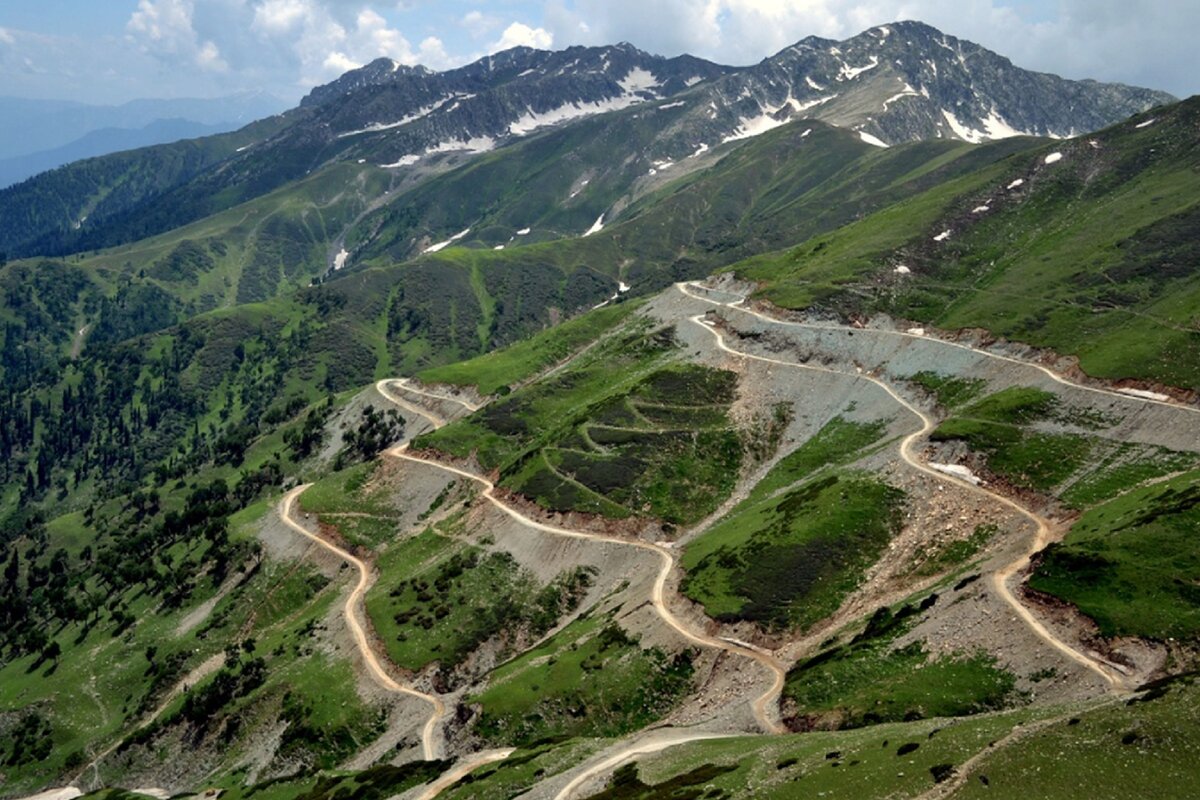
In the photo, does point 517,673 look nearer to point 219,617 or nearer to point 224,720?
point 224,720

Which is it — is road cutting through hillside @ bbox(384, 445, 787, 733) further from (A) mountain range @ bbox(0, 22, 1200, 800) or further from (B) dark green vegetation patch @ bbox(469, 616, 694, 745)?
(B) dark green vegetation patch @ bbox(469, 616, 694, 745)

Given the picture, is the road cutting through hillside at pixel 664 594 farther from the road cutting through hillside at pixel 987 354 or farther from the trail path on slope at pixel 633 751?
the road cutting through hillside at pixel 987 354

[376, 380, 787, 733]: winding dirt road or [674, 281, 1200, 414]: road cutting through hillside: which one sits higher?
[674, 281, 1200, 414]: road cutting through hillside

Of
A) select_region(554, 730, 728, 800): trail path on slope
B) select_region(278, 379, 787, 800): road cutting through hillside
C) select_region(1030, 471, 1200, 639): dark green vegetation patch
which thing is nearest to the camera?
select_region(554, 730, 728, 800): trail path on slope

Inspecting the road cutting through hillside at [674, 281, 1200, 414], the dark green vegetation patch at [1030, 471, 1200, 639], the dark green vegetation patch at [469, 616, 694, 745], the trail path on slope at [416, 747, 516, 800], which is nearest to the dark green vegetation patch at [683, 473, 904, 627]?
the dark green vegetation patch at [469, 616, 694, 745]

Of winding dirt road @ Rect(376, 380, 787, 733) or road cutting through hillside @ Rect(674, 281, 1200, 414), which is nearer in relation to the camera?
winding dirt road @ Rect(376, 380, 787, 733)

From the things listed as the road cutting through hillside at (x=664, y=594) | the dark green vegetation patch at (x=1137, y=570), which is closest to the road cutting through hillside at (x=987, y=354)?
the dark green vegetation patch at (x=1137, y=570)

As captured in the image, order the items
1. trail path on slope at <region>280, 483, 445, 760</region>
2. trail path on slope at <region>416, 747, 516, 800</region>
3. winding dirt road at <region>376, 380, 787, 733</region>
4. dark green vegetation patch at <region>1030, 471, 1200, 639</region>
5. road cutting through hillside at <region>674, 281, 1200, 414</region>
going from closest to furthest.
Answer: dark green vegetation patch at <region>1030, 471, 1200, 639</region> → trail path on slope at <region>416, 747, 516, 800</region> → winding dirt road at <region>376, 380, 787, 733</region> → trail path on slope at <region>280, 483, 445, 760</region> → road cutting through hillside at <region>674, 281, 1200, 414</region>

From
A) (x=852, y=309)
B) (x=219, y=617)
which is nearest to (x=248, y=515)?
(x=219, y=617)

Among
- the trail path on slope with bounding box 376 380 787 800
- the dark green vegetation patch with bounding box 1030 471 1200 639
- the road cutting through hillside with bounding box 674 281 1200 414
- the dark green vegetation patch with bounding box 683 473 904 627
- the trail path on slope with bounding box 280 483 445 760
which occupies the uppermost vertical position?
the road cutting through hillside with bounding box 674 281 1200 414
